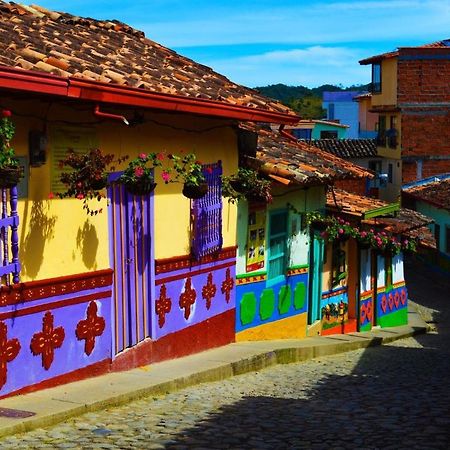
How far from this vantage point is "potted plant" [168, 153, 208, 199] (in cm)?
1050

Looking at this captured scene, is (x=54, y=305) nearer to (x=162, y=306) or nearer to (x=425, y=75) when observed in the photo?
(x=162, y=306)

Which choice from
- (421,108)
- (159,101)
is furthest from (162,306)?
(421,108)

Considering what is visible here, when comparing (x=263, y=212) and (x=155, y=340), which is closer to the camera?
(x=155, y=340)

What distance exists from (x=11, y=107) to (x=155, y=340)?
3.68 meters

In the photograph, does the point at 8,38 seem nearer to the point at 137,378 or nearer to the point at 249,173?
the point at 137,378

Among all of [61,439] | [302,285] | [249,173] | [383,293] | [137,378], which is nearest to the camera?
[61,439]

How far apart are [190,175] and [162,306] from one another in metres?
1.54

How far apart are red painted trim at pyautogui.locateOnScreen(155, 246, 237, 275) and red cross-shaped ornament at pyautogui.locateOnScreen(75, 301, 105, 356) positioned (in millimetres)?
1462

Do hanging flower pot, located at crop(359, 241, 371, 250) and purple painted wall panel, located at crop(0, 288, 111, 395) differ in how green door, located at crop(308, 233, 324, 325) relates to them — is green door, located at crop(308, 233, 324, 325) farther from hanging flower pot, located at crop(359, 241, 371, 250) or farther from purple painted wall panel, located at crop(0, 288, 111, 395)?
purple painted wall panel, located at crop(0, 288, 111, 395)

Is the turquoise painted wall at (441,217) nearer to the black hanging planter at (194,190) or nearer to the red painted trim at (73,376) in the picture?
the black hanging planter at (194,190)

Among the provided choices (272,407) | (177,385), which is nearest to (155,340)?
(177,385)

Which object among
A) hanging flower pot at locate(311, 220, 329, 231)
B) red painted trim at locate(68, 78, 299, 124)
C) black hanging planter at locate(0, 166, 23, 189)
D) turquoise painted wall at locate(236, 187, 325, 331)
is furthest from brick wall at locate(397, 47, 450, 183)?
black hanging planter at locate(0, 166, 23, 189)

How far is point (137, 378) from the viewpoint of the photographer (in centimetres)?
941

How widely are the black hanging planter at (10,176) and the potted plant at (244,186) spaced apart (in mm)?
4940
